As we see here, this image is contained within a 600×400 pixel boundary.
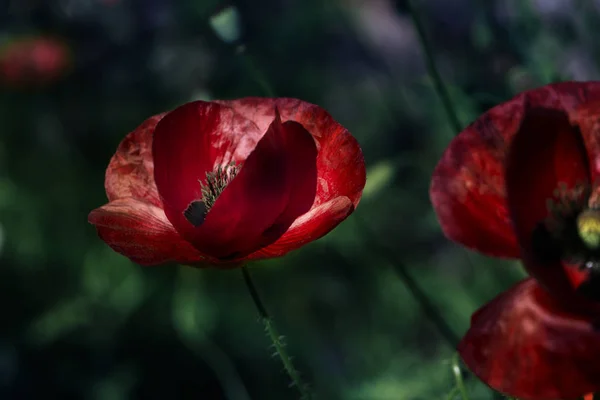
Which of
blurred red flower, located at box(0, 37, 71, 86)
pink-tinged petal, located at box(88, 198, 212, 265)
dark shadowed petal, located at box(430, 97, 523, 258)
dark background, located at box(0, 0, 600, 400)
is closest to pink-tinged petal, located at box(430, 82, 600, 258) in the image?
dark shadowed petal, located at box(430, 97, 523, 258)

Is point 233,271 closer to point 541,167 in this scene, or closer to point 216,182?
point 216,182

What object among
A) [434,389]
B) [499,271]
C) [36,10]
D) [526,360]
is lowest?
[434,389]

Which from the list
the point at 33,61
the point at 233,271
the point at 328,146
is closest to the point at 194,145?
the point at 328,146

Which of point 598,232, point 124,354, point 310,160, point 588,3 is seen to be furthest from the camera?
point 124,354

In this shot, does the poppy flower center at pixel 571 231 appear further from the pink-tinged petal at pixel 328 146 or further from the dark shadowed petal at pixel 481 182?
the pink-tinged petal at pixel 328 146

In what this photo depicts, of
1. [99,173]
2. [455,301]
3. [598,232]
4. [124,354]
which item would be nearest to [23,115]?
[99,173]

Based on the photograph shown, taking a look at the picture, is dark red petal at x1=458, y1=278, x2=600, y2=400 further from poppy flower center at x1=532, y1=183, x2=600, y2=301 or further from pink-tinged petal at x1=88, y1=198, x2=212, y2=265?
pink-tinged petal at x1=88, y1=198, x2=212, y2=265

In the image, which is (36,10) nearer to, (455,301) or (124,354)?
(124,354)
